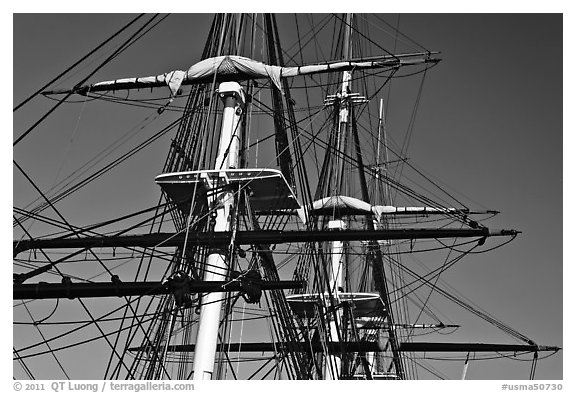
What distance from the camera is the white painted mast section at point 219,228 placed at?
11305mm

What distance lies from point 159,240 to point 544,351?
13.0 m

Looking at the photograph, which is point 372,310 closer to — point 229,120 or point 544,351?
point 544,351

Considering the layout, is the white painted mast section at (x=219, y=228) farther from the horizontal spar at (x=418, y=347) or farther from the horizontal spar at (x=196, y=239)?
the horizontal spar at (x=418, y=347)

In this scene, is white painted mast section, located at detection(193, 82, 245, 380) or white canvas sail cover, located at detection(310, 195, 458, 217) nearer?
white painted mast section, located at detection(193, 82, 245, 380)

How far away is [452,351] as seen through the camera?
21.8m

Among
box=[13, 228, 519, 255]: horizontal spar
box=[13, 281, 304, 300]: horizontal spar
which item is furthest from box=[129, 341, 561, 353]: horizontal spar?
box=[13, 281, 304, 300]: horizontal spar

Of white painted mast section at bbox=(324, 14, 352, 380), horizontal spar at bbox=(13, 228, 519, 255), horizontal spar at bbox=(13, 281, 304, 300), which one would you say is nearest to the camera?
horizontal spar at bbox=(13, 281, 304, 300)

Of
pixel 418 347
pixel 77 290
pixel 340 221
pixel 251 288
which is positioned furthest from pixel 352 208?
pixel 77 290

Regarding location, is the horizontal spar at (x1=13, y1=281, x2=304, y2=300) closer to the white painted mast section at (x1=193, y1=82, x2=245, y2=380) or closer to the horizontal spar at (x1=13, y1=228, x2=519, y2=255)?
the white painted mast section at (x1=193, y1=82, x2=245, y2=380)

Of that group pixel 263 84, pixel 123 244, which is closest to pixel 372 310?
pixel 263 84

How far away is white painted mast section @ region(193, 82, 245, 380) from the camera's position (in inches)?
445

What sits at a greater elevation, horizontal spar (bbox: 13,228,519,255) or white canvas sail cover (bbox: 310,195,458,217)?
white canvas sail cover (bbox: 310,195,458,217)

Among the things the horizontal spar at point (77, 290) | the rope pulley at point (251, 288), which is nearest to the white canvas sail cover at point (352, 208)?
the rope pulley at point (251, 288)
